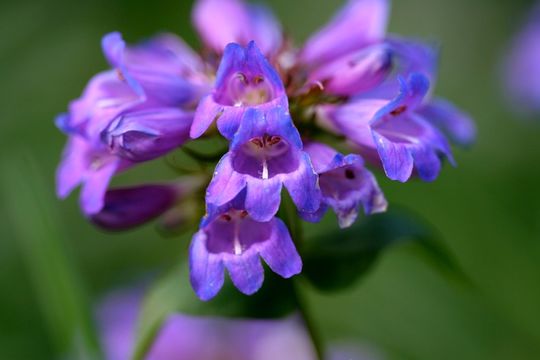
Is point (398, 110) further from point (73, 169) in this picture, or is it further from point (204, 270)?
point (73, 169)

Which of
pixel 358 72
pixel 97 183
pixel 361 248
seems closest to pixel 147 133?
pixel 97 183

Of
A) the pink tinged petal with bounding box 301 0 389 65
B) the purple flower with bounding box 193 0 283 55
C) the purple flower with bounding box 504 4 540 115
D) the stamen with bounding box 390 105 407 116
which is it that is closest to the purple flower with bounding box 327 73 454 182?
the stamen with bounding box 390 105 407 116

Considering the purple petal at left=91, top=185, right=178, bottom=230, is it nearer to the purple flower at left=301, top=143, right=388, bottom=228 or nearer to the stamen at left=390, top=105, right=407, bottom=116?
the purple flower at left=301, top=143, right=388, bottom=228

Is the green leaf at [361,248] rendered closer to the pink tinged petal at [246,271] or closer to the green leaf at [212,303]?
the green leaf at [212,303]

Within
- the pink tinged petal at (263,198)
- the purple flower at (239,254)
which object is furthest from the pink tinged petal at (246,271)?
the pink tinged petal at (263,198)

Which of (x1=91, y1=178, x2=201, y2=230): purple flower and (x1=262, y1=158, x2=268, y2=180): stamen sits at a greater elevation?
(x1=262, y1=158, x2=268, y2=180): stamen
